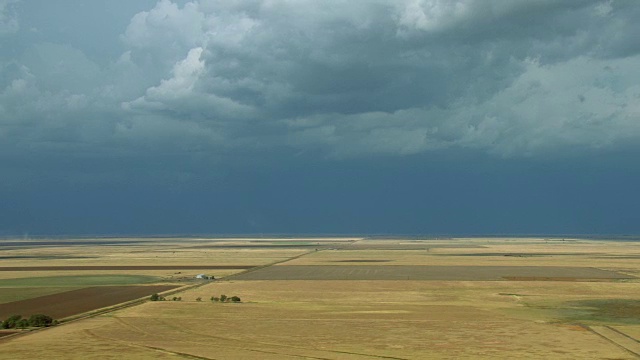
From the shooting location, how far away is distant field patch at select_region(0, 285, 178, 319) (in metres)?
60.8

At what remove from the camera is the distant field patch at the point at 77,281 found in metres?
89.2

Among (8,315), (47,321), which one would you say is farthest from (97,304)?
(47,321)

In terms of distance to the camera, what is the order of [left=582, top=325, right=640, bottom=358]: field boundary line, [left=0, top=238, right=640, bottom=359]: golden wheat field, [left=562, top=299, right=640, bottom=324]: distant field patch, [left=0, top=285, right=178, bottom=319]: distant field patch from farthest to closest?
[left=0, top=285, right=178, bottom=319]: distant field patch < [left=562, top=299, right=640, bottom=324]: distant field patch < [left=0, top=238, right=640, bottom=359]: golden wheat field < [left=582, top=325, right=640, bottom=358]: field boundary line

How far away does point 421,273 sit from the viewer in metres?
105

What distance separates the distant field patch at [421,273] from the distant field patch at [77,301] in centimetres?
1995

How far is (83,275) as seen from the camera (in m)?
105

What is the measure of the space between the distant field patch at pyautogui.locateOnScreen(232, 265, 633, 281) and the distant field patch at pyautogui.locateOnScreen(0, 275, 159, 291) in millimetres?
13647

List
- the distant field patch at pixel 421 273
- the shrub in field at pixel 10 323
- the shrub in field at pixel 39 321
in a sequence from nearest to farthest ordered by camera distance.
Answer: the shrub in field at pixel 10 323
the shrub in field at pixel 39 321
the distant field patch at pixel 421 273

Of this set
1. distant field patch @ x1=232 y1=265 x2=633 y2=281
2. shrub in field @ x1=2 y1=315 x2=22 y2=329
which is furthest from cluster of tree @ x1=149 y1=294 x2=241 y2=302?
distant field patch @ x1=232 y1=265 x2=633 y2=281

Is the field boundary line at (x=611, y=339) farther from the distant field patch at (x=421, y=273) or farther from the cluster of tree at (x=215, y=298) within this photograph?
the distant field patch at (x=421, y=273)

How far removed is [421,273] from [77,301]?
52661 millimetres

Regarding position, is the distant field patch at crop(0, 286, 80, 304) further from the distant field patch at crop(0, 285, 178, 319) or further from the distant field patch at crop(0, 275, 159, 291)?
the distant field patch at crop(0, 275, 159, 291)

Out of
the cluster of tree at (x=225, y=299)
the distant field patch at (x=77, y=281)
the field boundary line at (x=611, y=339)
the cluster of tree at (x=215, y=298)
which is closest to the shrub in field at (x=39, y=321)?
the cluster of tree at (x=215, y=298)


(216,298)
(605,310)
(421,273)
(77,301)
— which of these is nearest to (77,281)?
(77,301)
